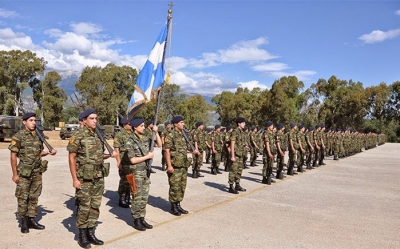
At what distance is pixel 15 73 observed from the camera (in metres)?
51.4

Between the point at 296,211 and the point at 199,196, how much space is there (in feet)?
A: 7.46

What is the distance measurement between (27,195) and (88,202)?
1.25 metres

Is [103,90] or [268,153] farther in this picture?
[103,90]

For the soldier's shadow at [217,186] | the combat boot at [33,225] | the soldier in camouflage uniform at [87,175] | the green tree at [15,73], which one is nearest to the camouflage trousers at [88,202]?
the soldier in camouflage uniform at [87,175]

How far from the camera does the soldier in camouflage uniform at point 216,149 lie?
11.7 meters

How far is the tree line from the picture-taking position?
45.2m

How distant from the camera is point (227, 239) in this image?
5137 mm

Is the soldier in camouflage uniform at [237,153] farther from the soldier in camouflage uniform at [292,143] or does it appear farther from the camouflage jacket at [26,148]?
the camouflage jacket at [26,148]

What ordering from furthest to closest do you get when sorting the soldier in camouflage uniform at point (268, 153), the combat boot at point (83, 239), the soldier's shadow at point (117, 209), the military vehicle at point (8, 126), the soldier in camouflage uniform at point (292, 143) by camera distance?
the military vehicle at point (8, 126) → the soldier in camouflage uniform at point (292, 143) → the soldier in camouflage uniform at point (268, 153) → the soldier's shadow at point (117, 209) → the combat boot at point (83, 239)

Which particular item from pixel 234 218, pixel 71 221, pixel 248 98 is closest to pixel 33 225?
pixel 71 221

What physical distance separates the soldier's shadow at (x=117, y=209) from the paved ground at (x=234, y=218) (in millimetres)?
17

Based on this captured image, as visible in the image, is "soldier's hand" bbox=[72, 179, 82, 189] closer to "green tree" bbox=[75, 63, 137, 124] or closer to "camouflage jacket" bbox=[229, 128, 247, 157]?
"camouflage jacket" bbox=[229, 128, 247, 157]

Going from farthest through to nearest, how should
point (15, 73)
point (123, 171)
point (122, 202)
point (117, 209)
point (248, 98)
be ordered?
point (248, 98), point (15, 73), point (122, 202), point (123, 171), point (117, 209)

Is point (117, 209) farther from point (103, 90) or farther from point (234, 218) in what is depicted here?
point (103, 90)
